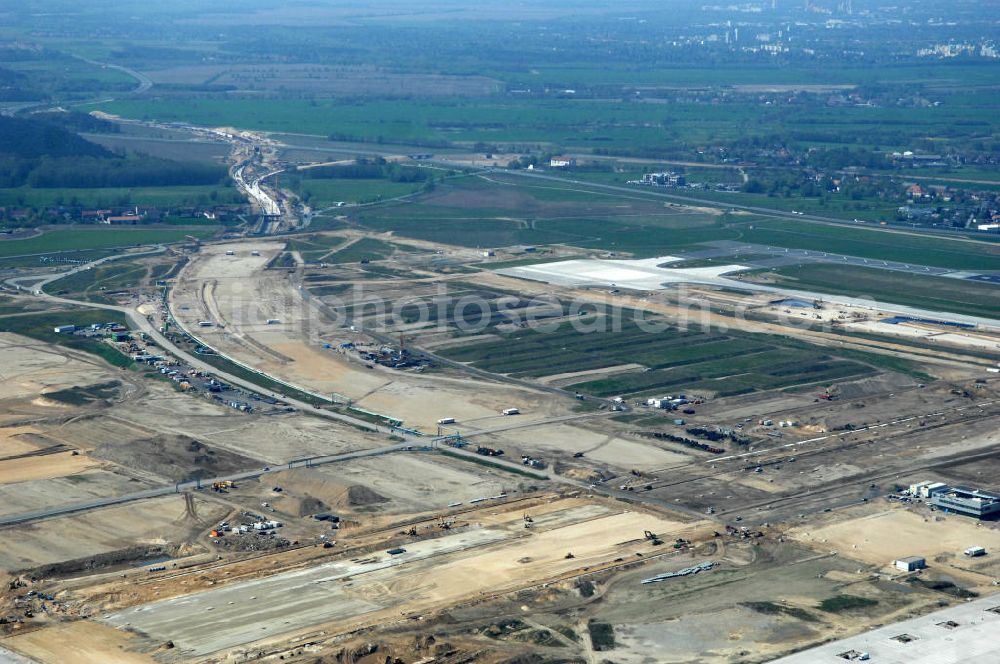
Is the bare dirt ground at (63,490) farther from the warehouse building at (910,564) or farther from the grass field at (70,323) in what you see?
the warehouse building at (910,564)

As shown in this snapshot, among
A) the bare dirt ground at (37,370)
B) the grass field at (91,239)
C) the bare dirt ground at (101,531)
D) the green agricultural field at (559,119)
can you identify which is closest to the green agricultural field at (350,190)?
the grass field at (91,239)

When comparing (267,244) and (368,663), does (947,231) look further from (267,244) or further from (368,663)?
(368,663)

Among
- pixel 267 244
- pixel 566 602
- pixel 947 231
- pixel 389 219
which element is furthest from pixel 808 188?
pixel 566 602

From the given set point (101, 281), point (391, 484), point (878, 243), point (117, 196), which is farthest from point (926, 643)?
point (117, 196)

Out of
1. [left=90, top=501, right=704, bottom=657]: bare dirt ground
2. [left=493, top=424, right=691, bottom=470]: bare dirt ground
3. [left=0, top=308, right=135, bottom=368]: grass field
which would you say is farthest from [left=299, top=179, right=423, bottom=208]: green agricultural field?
[left=90, top=501, right=704, bottom=657]: bare dirt ground

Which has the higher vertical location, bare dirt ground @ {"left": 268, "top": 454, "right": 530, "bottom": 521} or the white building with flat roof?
the white building with flat roof

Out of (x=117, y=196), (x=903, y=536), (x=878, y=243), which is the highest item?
(x=117, y=196)

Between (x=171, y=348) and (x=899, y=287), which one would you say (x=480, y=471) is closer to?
(x=171, y=348)

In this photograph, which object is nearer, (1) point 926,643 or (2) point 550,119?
(1) point 926,643

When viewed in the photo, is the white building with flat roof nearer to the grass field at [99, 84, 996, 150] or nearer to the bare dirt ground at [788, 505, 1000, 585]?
the bare dirt ground at [788, 505, 1000, 585]
